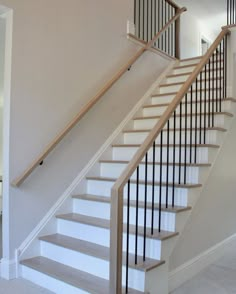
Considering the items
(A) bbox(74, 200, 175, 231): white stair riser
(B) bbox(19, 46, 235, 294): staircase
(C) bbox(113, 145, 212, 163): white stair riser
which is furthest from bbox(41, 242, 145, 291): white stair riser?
(C) bbox(113, 145, 212, 163): white stair riser

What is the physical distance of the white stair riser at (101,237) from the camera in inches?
96.2

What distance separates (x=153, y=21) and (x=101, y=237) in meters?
4.76

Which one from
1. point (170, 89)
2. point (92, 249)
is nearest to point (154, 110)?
point (170, 89)

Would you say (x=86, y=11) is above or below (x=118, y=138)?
above

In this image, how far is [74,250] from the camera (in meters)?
2.67

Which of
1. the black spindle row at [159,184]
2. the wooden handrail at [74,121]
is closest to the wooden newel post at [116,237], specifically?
the black spindle row at [159,184]

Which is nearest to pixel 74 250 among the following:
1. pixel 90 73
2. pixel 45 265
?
pixel 45 265

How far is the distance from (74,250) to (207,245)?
1425 millimetres

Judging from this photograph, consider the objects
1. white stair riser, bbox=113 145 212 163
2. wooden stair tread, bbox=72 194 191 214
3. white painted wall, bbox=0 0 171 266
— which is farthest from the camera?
white stair riser, bbox=113 145 212 163

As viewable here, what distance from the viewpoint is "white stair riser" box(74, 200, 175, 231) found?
2631 millimetres

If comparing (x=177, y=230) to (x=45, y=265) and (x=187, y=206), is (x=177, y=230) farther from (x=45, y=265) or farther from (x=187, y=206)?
(x=45, y=265)

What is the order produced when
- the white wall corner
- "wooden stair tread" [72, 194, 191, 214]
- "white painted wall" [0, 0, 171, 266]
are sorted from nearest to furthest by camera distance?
1. "wooden stair tread" [72, 194, 191, 214]
2. "white painted wall" [0, 0, 171, 266]
3. the white wall corner

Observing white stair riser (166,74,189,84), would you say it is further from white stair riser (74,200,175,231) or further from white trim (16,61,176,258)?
white stair riser (74,200,175,231)

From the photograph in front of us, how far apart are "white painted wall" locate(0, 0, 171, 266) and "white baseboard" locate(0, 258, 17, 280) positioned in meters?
0.05
